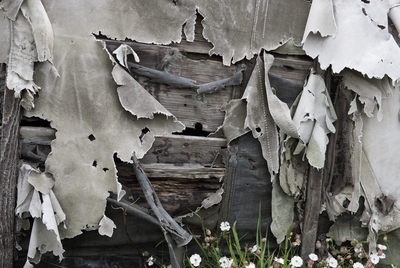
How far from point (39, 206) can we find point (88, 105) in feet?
1.96

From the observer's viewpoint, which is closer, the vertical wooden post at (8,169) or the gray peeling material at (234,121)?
the vertical wooden post at (8,169)

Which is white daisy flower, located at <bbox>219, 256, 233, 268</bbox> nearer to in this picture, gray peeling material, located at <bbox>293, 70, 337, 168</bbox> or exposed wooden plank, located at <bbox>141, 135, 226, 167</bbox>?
Result: exposed wooden plank, located at <bbox>141, 135, 226, 167</bbox>

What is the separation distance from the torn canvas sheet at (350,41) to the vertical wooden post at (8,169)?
1.73 metres

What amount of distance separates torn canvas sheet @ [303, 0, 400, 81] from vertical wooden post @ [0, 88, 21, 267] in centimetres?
173

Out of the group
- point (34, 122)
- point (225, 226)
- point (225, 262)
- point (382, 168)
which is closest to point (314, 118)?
point (382, 168)

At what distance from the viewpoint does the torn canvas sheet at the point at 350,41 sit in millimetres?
2629

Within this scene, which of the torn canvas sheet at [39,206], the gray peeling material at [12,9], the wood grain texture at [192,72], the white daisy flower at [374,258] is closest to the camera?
the gray peeling material at [12,9]

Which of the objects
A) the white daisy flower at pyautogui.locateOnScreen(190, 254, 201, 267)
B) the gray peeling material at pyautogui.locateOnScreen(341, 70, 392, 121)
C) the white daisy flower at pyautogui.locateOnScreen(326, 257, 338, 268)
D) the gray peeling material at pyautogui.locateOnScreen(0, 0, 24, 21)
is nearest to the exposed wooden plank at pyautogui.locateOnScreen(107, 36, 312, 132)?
the gray peeling material at pyautogui.locateOnScreen(341, 70, 392, 121)

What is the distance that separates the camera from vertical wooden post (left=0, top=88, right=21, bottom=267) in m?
2.36

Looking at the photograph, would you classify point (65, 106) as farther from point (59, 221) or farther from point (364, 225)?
point (364, 225)

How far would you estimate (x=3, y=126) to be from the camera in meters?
2.37

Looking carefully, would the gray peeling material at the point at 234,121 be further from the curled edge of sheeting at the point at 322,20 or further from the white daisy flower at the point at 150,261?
the white daisy flower at the point at 150,261

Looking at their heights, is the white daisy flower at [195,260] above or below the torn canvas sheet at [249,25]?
below

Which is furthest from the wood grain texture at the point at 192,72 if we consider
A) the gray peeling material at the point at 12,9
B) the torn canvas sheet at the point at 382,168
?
the torn canvas sheet at the point at 382,168
